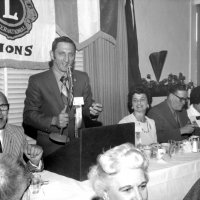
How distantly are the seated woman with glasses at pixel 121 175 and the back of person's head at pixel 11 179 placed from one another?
492mm

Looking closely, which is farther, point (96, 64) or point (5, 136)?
point (96, 64)

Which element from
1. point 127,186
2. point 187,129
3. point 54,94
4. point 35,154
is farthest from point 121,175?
point 187,129

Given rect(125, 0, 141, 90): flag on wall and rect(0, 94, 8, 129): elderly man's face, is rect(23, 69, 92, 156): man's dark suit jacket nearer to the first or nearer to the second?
rect(0, 94, 8, 129): elderly man's face

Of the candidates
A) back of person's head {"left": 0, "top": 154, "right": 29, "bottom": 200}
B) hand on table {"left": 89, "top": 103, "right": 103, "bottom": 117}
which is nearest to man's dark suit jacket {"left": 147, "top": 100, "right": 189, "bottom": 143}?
hand on table {"left": 89, "top": 103, "right": 103, "bottom": 117}

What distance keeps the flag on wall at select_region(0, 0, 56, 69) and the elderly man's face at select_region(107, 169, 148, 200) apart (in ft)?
7.65

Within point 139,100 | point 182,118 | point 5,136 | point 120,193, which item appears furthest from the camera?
point 182,118

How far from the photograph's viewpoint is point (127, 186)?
5.54ft

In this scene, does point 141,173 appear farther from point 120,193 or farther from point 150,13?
point 150,13

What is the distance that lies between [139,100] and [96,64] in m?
1.11

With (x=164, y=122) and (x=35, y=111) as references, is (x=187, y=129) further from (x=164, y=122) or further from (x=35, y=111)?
(x=35, y=111)

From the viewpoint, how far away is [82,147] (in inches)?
86.5

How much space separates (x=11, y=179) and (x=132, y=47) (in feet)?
13.0

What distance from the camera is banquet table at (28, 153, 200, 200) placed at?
2115mm

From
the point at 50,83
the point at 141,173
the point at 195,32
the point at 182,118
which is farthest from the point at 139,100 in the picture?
the point at 195,32
